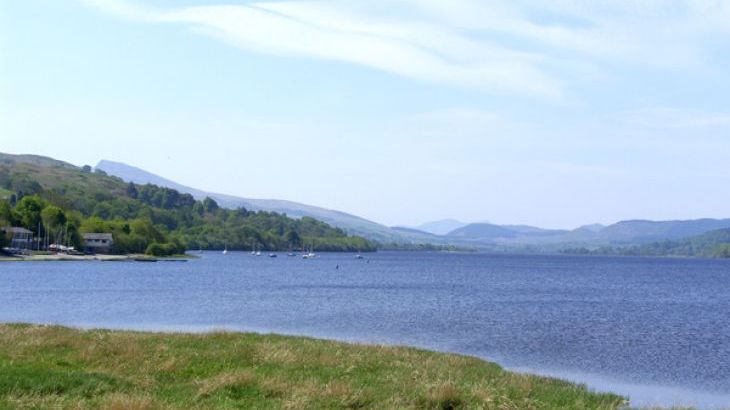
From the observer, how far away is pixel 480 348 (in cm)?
5616

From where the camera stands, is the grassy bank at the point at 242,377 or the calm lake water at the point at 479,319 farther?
the calm lake water at the point at 479,319

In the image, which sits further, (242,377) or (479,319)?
(479,319)

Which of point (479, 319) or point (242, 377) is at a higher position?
point (242, 377)

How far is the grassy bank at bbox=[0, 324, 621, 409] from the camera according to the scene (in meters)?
23.7

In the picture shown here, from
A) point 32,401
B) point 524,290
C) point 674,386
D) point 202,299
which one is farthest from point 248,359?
point 524,290

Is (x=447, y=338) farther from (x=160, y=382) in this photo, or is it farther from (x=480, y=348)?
(x=160, y=382)

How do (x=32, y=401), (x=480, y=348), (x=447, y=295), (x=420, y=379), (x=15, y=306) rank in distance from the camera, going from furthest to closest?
(x=447, y=295)
(x=15, y=306)
(x=480, y=348)
(x=420, y=379)
(x=32, y=401)

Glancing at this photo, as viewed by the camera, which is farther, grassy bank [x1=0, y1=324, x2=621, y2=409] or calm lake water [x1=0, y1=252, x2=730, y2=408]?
calm lake water [x1=0, y1=252, x2=730, y2=408]

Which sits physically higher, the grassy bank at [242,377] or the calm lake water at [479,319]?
the grassy bank at [242,377]

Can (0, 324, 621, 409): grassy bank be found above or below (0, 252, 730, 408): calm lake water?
above

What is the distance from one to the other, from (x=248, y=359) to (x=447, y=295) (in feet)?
288

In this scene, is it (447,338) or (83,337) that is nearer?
(83,337)

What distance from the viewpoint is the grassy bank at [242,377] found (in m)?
23.7

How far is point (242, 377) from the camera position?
2669 centimetres
